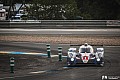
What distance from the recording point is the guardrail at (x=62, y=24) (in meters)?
40.9

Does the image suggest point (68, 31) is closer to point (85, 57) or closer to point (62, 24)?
point (62, 24)

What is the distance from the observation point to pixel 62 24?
42000 millimetres

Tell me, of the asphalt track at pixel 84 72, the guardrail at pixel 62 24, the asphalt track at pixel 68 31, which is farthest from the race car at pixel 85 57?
the guardrail at pixel 62 24

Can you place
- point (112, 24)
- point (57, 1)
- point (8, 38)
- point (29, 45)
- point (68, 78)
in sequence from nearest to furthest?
point (68, 78) → point (29, 45) → point (8, 38) → point (112, 24) → point (57, 1)

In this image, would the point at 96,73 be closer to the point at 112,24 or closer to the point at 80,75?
the point at 80,75

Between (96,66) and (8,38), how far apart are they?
1767 centimetres

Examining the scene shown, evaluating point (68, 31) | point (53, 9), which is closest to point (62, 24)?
point (68, 31)

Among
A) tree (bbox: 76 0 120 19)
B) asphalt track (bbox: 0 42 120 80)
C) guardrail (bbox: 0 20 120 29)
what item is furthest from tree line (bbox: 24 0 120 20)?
asphalt track (bbox: 0 42 120 80)

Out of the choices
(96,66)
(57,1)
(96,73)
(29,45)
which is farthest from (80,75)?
(57,1)

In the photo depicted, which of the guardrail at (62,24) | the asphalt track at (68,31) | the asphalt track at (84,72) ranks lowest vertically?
the asphalt track at (68,31)

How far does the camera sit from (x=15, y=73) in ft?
59.9

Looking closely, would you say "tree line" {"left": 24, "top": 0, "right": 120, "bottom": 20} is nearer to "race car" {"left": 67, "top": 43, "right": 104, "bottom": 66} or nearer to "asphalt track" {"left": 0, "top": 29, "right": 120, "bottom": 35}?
"asphalt track" {"left": 0, "top": 29, "right": 120, "bottom": 35}

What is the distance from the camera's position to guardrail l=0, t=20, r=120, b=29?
4094 cm

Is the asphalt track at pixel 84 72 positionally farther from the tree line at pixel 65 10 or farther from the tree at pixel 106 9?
the tree line at pixel 65 10
